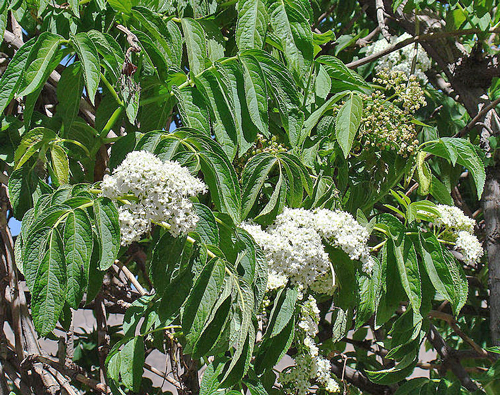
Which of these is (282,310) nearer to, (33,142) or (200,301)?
(200,301)

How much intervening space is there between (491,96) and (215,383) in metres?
1.59

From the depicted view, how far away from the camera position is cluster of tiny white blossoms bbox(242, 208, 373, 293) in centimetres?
146

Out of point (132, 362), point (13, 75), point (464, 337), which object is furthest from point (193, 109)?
point (464, 337)

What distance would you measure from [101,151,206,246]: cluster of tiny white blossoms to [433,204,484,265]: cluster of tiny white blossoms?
912mm

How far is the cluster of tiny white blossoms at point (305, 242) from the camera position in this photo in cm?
146

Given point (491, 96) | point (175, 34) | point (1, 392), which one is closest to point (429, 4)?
point (491, 96)

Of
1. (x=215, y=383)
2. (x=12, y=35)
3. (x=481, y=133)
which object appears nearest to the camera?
(x=215, y=383)

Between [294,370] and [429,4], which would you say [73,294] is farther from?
[429,4]

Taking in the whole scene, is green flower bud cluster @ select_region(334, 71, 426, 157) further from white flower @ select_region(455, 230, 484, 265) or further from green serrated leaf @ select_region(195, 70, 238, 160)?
green serrated leaf @ select_region(195, 70, 238, 160)

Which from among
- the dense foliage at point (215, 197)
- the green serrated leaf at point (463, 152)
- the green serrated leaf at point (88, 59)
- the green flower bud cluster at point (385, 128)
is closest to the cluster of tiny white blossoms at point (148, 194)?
the dense foliage at point (215, 197)

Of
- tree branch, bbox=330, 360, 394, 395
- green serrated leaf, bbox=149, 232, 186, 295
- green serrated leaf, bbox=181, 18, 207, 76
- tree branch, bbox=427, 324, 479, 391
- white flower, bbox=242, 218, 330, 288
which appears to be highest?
green serrated leaf, bbox=181, 18, 207, 76

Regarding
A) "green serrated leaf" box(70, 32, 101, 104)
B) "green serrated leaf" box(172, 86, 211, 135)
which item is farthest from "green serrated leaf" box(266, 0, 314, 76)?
"green serrated leaf" box(70, 32, 101, 104)

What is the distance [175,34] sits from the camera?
1680 millimetres

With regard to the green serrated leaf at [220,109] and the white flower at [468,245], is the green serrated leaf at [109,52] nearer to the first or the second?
the green serrated leaf at [220,109]
